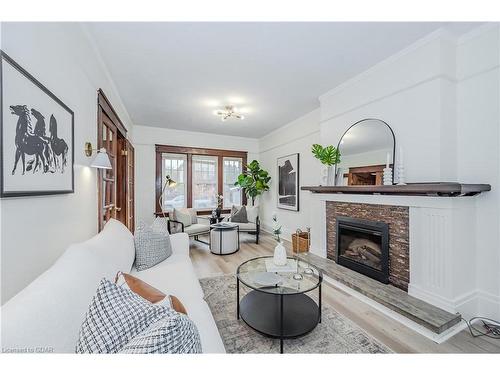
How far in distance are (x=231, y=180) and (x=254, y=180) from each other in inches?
28.5

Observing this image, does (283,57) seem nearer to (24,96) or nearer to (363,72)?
(363,72)

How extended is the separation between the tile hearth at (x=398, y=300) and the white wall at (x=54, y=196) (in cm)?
267

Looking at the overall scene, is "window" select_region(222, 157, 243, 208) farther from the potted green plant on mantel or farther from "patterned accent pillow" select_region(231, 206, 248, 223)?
the potted green plant on mantel

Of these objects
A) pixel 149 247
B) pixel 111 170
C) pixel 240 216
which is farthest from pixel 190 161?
pixel 149 247

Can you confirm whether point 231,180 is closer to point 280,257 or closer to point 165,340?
point 280,257

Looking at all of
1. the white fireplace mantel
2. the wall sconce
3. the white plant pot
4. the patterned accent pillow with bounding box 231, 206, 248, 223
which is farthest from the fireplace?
the wall sconce

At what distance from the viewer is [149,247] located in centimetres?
210

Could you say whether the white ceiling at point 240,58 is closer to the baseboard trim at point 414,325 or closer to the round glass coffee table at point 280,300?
the round glass coffee table at point 280,300

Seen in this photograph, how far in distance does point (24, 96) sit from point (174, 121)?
12.2ft

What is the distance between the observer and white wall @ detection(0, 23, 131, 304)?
38.2 inches
